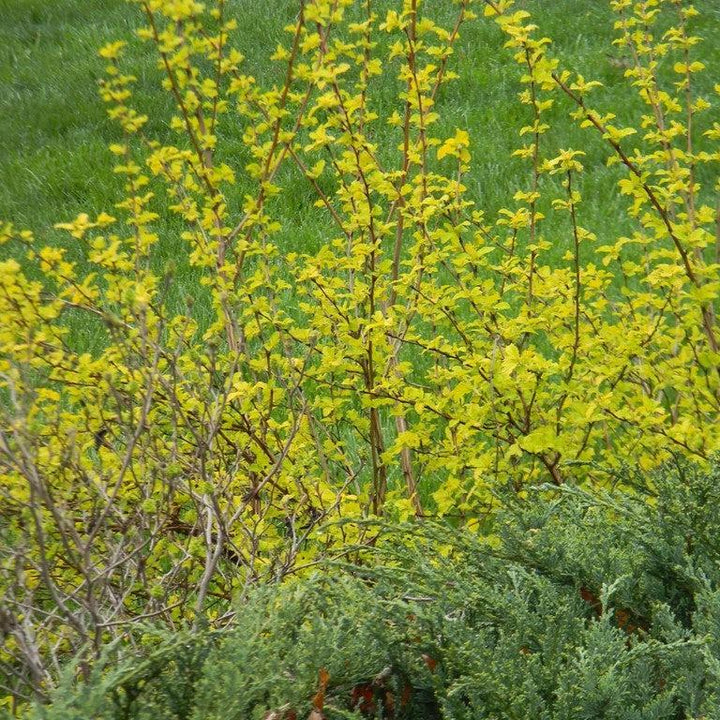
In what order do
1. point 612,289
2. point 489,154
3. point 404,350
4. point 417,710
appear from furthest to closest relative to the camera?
1. point 489,154
2. point 612,289
3. point 404,350
4. point 417,710

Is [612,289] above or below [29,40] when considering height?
below

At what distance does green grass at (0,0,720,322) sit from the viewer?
6.25 metres

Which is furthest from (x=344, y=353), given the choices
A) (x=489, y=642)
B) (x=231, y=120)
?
(x=231, y=120)

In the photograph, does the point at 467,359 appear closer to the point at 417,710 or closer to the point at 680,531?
the point at 680,531

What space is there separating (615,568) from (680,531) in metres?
0.16

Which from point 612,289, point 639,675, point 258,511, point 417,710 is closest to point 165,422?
point 258,511

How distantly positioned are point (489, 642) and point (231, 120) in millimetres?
6180

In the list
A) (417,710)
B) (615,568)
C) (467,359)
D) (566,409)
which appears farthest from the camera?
(566,409)

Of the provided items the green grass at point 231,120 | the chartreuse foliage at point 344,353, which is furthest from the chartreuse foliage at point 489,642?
the green grass at point 231,120

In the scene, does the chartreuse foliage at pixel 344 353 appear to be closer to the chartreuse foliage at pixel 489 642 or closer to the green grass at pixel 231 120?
the chartreuse foliage at pixel 489 642

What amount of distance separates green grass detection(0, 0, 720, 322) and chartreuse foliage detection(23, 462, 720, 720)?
353 centimetres

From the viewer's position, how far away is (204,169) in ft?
10.1

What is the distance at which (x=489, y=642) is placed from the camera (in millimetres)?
1865

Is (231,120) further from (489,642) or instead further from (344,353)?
(489,642)
